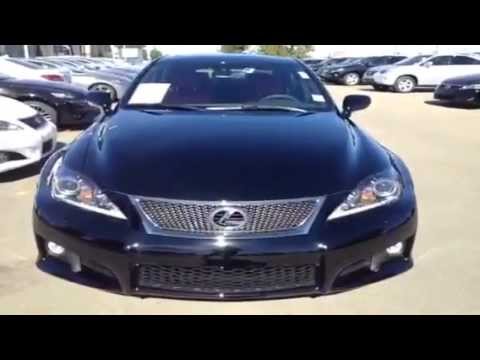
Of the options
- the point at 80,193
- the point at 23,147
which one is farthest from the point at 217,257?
the point at 23,147

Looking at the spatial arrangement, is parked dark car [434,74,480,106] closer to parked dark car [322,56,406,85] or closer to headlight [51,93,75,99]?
headlight [51,93,75,99]

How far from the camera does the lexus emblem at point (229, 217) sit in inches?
92.9

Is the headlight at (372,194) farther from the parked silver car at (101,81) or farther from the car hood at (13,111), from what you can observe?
the parked silver car at (101,81)

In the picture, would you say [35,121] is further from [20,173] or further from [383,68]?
[383,68]

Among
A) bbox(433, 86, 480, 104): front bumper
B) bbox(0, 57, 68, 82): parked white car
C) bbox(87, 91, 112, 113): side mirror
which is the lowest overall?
bbox(433, 86, 480, 104): front bumper

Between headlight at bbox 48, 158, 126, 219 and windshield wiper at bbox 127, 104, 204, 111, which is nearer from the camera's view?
headlight at bbox 48, 158, 126, 219

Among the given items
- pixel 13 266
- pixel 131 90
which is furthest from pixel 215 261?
pixel 131 90

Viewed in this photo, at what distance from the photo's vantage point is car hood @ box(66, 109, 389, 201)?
2.47 m

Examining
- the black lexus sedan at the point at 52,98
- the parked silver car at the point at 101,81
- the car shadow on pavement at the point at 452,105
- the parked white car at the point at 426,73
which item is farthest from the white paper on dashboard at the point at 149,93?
the parked white car at the point at 426,73

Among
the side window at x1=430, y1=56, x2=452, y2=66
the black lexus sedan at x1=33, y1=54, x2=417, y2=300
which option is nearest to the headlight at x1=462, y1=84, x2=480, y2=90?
the side window at x1=430, y1=56, x2=452, y2=66

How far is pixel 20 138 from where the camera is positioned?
16.9 feet

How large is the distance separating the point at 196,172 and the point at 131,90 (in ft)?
5.19

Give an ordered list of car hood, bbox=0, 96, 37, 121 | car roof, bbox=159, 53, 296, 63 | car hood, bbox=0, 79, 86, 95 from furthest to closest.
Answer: car hood, bbox=0, 79, 86, 95 < car hood, bbox=0, 96, 37, 121 < car roof, bbox=159, 53, 296, 63

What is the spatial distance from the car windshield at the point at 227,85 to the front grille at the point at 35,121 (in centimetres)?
203
